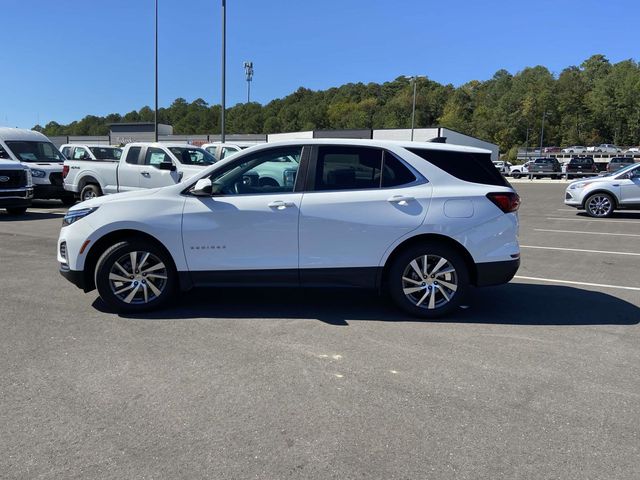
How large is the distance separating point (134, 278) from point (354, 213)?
91.3 inches

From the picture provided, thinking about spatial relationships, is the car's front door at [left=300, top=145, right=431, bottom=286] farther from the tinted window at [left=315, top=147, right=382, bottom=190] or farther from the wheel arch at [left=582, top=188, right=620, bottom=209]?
the wheel arch at [left=582, top=188, right=620, bottom=209]

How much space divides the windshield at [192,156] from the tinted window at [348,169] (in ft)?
33.3

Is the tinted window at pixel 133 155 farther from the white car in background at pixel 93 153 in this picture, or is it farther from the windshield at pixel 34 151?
the windshield at pixel 34 151

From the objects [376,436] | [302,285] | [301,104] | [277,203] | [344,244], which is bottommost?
[376,436]

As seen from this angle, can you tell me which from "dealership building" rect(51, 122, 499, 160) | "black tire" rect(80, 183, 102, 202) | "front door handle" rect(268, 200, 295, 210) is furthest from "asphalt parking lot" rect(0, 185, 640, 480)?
"dealership building" rect(51, 122, 499, 160)

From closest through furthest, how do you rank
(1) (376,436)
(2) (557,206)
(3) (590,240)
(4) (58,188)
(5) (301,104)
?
1. (1) (376,436)
2. (3) (590,240)
3. (4) (58,188)
4. (2) (557,206)
5. (5) (301,104)

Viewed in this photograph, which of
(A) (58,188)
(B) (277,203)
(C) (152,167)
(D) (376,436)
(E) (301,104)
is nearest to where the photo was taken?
(D) (376,436)

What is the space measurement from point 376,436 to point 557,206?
1868cm

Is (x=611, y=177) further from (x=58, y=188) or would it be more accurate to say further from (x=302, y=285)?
(x=58, y=188)

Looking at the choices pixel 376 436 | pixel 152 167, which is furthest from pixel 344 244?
pixel 152 167

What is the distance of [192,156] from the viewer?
15273 mm

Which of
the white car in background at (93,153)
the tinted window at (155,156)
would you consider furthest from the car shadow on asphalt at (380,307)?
the white car in background at (93,153)

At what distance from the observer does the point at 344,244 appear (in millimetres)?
5305

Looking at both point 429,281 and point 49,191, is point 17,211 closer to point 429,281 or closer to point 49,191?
point 49,191
